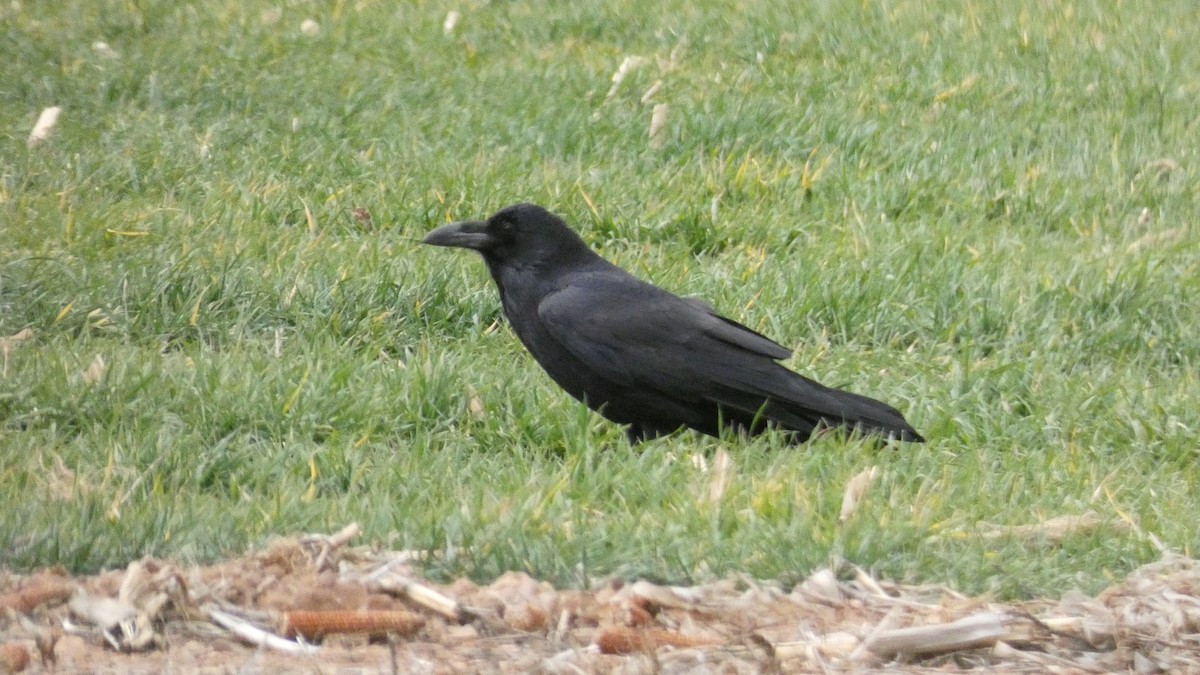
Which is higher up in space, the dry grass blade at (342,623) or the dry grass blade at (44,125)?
the dry grass blade at (342,623)

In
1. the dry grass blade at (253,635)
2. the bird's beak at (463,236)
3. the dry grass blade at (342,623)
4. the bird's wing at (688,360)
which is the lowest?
the bird's wing at (688,360)

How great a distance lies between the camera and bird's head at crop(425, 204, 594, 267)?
529cm

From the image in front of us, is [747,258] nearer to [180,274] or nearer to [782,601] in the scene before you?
[180,274]

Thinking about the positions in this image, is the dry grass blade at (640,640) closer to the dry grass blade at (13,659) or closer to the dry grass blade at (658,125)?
the dry grass blade at (13,659)

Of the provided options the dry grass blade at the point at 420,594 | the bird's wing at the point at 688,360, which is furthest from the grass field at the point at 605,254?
the dry grass blade at the point at 420,594

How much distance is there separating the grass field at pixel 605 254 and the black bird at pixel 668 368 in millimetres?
130

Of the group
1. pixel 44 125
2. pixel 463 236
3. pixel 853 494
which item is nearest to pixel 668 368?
pixel 463 236

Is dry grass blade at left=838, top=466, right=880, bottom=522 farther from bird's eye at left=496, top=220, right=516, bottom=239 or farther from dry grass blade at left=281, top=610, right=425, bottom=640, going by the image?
bird's eye at left=496, top=220, right=516, bottom=239

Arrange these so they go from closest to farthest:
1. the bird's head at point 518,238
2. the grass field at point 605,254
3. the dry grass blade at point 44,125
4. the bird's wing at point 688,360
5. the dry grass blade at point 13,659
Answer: the dry grass blade at point 13,659 < the grass field at point 605,254 < the bird's wing at point 688,360 < the bird's head at point 518,238 < the dry grass blade at point 44,125

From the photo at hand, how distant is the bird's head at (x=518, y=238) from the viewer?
5.29 metres

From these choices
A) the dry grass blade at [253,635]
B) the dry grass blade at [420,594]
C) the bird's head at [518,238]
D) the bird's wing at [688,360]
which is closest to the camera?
the dry grass blade at [253,635]

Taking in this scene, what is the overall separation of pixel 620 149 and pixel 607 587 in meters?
4.67

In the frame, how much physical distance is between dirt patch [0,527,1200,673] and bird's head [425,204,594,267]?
7.22 feet

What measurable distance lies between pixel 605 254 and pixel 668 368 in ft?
5.60
